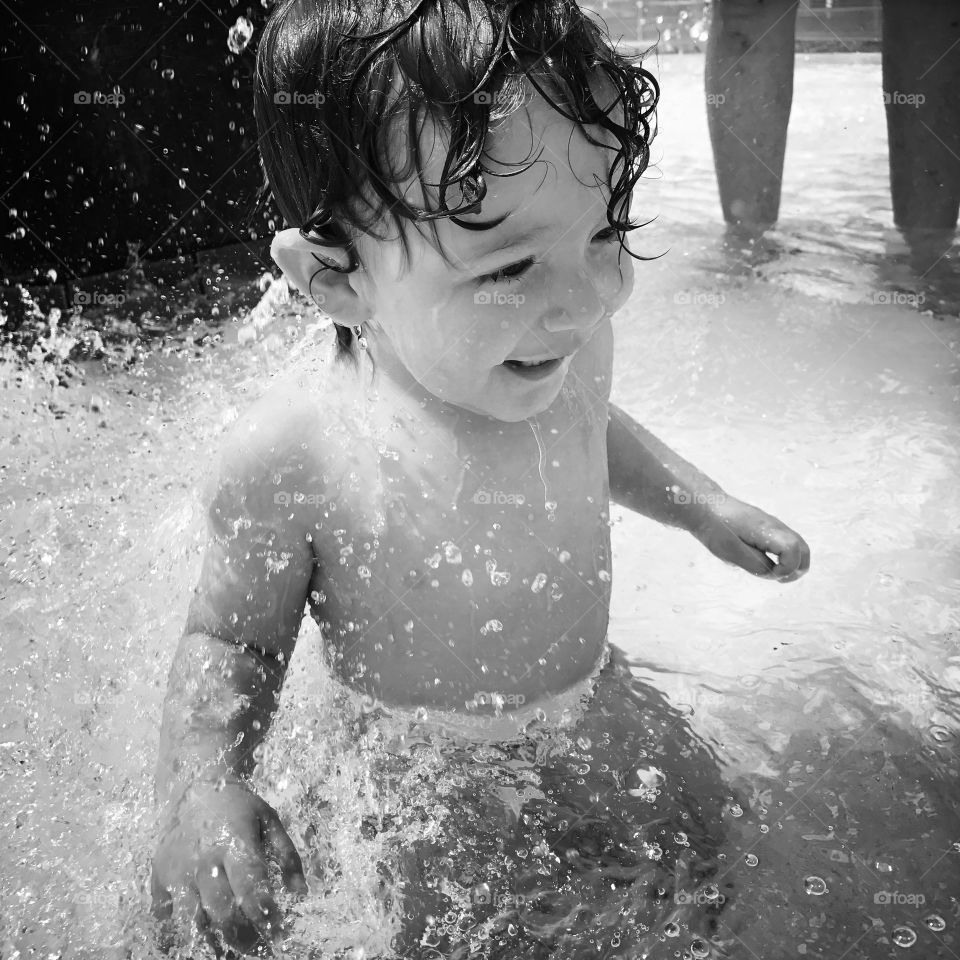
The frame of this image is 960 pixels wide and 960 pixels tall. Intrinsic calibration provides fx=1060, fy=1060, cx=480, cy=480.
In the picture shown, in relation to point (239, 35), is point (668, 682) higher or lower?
lower

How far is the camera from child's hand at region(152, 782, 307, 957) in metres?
1.16

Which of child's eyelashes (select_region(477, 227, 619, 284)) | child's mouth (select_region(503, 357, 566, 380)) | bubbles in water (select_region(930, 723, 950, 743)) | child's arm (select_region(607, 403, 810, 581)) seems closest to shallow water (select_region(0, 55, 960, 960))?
bubbles in water (select_region(930, 723, 950, 743))

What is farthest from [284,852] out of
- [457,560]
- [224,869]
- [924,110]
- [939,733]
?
[924,110]

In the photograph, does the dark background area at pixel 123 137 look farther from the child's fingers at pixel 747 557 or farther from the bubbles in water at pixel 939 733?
the bubbles in water at pixel 939 733

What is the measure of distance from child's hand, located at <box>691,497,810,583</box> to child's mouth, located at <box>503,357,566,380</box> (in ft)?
1.88

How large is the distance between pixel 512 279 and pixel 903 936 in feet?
3.19

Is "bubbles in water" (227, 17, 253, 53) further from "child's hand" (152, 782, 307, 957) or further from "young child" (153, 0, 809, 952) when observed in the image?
"child's hand" (152, 782, 307, 957)

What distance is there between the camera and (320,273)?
53.8 inches

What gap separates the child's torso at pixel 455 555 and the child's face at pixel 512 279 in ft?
0.46

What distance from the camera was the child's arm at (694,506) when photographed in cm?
176

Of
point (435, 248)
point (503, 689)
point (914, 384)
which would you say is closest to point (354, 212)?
point (435, 248)

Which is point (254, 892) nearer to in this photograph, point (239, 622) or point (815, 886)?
point (239, 622)

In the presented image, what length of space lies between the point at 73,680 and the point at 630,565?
43.7 inches

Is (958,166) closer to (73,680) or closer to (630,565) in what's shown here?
(630,565)
